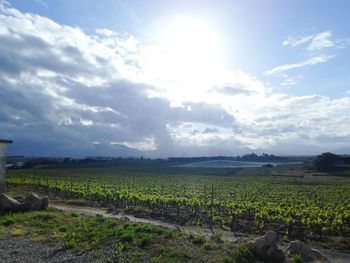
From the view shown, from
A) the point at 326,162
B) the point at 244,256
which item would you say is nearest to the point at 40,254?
the point at 244,256

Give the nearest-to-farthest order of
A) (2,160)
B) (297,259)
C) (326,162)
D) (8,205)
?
(297,259)
(8,205)
(2,160)
(326,162)

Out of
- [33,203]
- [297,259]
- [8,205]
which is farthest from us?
[33,203]

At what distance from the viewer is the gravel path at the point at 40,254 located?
12922 millimetres

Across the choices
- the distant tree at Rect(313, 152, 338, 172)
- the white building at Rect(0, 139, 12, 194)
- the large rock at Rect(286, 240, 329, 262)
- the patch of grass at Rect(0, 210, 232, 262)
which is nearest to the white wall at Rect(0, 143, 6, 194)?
the white building at Rect(0, 139, 12, 194)

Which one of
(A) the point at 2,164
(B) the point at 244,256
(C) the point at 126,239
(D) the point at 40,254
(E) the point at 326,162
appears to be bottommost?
(D) the point at 40,254

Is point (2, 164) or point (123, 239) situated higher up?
point (2, 164)

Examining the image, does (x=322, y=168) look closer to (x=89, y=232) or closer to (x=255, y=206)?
(x=255, y=206)

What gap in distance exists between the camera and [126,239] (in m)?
14.9

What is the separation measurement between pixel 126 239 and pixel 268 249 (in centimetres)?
555

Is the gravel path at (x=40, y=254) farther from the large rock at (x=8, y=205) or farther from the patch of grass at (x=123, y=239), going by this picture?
the large rock at (x=8, y=205)

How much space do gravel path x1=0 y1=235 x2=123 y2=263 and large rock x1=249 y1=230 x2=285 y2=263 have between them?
4794mm

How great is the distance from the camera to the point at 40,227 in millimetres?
18375

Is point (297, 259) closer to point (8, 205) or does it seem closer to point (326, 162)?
point (8, 205)

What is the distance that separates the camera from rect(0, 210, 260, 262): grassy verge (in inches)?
513
